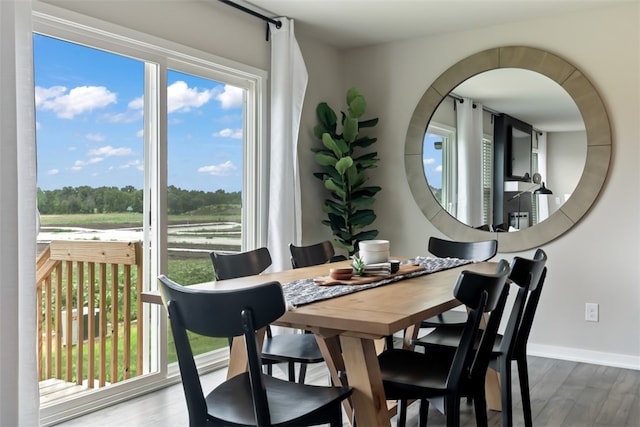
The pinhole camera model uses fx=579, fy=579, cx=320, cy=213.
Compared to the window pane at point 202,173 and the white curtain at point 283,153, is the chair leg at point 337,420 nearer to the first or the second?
the window pane at point 202,173

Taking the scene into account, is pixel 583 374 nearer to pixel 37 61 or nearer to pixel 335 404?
pixel 335 404

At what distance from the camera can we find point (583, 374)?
3.71m

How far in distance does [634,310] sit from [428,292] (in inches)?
94.5

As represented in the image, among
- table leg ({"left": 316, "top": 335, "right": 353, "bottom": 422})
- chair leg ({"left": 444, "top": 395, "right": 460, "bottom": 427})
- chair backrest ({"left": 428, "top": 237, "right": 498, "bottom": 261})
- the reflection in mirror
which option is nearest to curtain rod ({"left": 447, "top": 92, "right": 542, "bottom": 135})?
the reflection in mirror

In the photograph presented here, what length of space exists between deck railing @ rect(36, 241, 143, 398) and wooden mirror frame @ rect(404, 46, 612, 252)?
239 centimetres

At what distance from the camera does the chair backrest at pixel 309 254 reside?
328 cm

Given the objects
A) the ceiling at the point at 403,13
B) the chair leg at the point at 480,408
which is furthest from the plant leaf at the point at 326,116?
the chair leg at the point at 480,408

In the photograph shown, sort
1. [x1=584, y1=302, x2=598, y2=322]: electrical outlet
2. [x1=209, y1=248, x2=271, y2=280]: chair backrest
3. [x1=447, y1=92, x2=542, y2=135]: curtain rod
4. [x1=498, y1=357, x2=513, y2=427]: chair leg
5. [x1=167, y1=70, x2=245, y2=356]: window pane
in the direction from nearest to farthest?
[x1=498, y1=357, x2=513, y2=427]: chair leg
[x1=209, y1=248, x2=271, y2=280]: chair backrest
[x1=167, y1=70, x2=245, y2=356]: window pane
[x1=584, y1=302, x2=598, y2=322]: electrical outlet
[x1=447, y1=92, x2=542, y2=135]: curtain rod

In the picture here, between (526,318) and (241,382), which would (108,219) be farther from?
(526,318)

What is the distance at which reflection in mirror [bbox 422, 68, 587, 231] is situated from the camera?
4.12 metres

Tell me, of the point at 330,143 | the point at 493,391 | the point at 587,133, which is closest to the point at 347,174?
the point at 330,143

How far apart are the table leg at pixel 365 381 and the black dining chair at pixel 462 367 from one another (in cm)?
17

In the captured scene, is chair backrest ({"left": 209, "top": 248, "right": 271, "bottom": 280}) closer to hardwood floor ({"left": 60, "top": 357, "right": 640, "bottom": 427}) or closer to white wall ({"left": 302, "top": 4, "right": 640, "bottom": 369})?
hardwood floor ({"left": 60, "top": 357, "right": 640, "bottom": 427})

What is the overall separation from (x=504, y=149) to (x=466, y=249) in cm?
123
